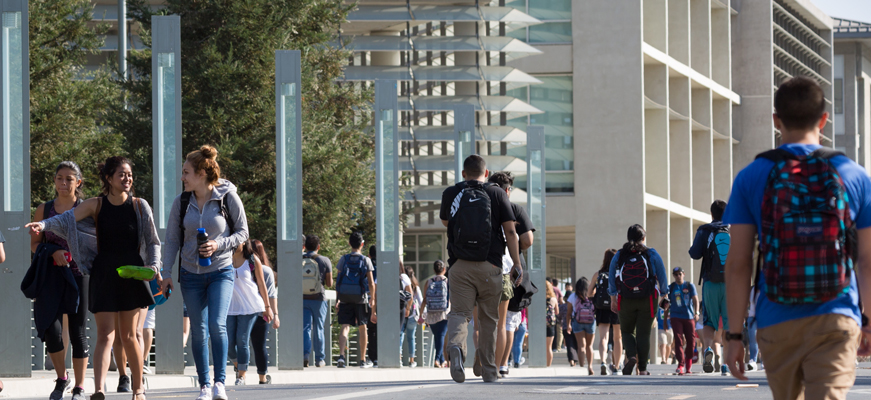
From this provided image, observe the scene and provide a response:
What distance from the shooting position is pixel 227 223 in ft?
28.9

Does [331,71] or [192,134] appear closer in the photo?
[192,134]

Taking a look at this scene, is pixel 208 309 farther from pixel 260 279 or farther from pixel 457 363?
pixel 457 363

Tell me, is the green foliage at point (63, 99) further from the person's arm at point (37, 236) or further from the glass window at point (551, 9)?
the person's arm at point (37, 236)

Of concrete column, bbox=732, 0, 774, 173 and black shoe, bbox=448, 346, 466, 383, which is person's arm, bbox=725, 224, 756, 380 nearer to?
black shoe, bbox=448, 346, 466, 383

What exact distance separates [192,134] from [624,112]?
19.9 meters

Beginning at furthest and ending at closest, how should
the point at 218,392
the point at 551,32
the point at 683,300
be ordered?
the point at 551,32 < the point at 683,300 < the point at 218,392

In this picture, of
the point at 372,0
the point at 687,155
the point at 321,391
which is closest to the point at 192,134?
the point at 372,0

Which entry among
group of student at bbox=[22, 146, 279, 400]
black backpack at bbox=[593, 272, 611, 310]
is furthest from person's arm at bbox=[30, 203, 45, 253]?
black backpack at bbox=[593, 272, 611, 310]

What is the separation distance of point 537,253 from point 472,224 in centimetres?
1094

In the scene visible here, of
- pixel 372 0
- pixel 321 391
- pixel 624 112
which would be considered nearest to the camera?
pixel 321 391

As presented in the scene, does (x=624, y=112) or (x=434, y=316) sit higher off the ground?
(x=624, y=112)

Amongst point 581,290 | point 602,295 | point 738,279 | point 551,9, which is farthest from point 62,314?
point 551,9

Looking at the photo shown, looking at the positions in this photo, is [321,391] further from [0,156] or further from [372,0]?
[372,0]

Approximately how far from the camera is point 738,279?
15.6 feet
